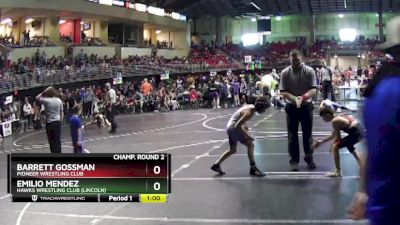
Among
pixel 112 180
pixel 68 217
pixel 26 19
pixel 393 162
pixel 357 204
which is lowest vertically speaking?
pixel 68 217

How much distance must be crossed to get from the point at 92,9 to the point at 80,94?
16.7 m

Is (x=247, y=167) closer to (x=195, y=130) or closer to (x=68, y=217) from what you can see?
(x=68, y=217)

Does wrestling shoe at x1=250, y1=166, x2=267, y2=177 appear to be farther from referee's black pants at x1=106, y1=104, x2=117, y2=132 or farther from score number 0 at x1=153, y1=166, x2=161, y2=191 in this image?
referee's black pants at x1=106, y1=104, x2=117, y2=132

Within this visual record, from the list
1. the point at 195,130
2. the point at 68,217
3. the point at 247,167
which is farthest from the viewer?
the point at 195,130

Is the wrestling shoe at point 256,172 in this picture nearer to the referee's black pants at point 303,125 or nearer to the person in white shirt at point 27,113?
the referee's black pants at point 303,125

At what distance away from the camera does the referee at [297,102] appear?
9305 mm

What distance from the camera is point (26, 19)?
42094 millimetres

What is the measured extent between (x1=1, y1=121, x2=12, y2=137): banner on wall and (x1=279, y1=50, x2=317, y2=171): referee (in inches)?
566

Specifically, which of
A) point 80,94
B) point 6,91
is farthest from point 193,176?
point 80,94

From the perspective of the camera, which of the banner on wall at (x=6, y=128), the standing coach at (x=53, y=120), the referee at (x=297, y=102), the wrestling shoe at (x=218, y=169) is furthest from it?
the banner on wall at (x=6, y=128)
